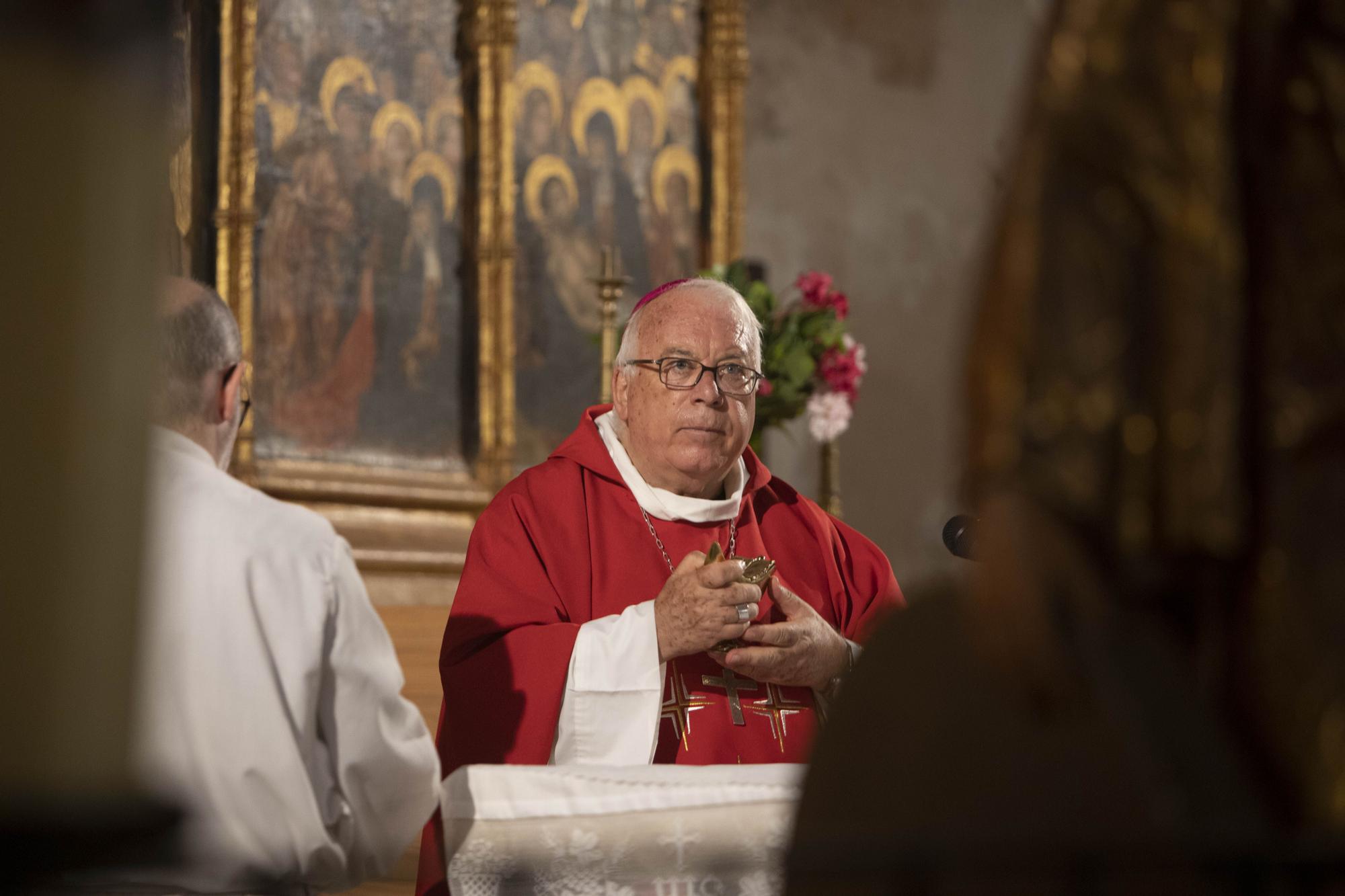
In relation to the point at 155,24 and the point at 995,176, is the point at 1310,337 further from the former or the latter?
the point at 155,24

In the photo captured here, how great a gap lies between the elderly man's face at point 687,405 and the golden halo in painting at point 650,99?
410cm

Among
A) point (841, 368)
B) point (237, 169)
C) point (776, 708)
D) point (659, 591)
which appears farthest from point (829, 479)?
point (776, 708)

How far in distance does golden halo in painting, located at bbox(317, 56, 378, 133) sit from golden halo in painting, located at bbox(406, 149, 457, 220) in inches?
15.0

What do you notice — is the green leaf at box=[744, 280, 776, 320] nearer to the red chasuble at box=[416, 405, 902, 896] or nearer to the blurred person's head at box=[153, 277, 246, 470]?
the red chasuble at box=[416, 405, 902, 896]

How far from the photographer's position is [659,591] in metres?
3.79

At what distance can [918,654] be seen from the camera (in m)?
1.34

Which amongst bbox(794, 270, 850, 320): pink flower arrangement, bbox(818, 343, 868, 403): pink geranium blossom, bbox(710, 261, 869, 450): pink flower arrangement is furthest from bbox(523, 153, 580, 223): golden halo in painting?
bbox(818, 343, 868, 403): pink geranium blossom

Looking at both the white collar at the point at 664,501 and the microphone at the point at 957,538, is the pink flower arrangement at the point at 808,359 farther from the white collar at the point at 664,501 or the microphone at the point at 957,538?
the microphone at the point at 957,538

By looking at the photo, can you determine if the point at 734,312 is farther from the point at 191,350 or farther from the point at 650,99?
the point at 650,99

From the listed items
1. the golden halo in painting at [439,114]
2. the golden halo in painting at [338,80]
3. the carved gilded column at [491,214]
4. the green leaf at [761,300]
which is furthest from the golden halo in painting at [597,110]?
the green leaf at [761,300]

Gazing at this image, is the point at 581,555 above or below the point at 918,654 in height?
below

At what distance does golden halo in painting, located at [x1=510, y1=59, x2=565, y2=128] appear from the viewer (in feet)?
24.9

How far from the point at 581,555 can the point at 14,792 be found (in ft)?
10.3

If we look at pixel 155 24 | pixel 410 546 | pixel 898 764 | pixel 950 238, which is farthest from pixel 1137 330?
pixel 950 238
